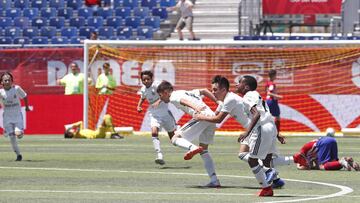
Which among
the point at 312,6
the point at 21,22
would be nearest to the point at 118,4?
the point at 21,22

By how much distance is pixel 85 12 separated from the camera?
1607 inches

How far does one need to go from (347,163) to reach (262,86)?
1270cm

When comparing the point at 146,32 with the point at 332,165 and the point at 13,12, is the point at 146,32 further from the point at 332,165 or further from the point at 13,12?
the point at 332,165

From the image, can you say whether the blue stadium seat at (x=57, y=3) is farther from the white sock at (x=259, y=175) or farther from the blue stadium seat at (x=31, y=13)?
the white sock at (x=259, y=175)

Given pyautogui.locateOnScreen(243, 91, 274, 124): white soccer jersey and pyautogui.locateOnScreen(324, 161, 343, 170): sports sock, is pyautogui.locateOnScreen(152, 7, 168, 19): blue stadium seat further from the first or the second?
pyautogui.locateOnScreen(243, 91, 274, 124): white soccer jersey

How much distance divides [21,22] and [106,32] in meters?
3.62

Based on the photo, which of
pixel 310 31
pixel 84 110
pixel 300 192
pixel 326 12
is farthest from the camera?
pixel 310 31

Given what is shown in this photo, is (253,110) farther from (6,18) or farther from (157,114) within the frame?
(6,18)

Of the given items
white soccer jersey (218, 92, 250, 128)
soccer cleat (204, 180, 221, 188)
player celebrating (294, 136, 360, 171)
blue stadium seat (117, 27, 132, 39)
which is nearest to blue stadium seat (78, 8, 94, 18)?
blue stadium seat (117, 27, 132, 39)

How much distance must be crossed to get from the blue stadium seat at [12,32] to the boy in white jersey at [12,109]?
17.8 m

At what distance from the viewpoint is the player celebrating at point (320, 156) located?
19844 mm

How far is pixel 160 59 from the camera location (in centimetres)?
3284

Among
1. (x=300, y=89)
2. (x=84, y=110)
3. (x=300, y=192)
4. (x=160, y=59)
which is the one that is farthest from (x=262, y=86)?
(x=300, y=192)

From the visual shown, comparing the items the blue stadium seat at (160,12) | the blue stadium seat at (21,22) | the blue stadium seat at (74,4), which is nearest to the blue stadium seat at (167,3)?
the blue stadium seat at (160,12)
